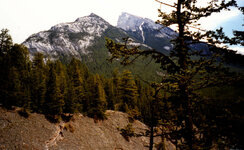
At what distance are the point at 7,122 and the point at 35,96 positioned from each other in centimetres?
713

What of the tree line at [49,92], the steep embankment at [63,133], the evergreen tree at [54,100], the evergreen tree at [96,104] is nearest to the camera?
the steep embankment at [63,133]

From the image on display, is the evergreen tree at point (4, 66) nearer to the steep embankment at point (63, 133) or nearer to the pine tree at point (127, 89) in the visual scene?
the steep embankment at point (63, 133)

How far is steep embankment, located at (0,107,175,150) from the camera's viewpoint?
20.8 metres

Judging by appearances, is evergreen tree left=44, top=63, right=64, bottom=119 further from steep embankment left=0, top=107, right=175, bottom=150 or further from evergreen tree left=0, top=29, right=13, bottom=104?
evergreen tree left=0, top=29, right=13, bottom=104

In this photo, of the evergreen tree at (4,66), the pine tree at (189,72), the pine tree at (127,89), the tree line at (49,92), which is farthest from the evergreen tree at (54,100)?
the pine tree at (189,72)

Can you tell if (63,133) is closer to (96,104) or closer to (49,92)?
(49,92)

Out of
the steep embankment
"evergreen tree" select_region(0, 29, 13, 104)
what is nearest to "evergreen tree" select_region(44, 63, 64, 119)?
the steep embankment

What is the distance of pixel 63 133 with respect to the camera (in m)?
26.2

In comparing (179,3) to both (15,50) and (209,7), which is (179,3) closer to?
(209,7)

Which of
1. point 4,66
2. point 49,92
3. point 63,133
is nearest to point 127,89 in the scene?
point 63,133

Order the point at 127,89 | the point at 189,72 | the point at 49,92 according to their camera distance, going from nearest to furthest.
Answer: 1. the point at 189,72
2. the point at 49,92
3. the point at 127,89

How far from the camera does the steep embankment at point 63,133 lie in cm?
2078

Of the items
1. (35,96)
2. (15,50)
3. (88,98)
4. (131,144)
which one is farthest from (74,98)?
(15,50)

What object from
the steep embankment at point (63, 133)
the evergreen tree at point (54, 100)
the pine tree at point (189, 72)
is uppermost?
the pine tree at point (189, 72)
